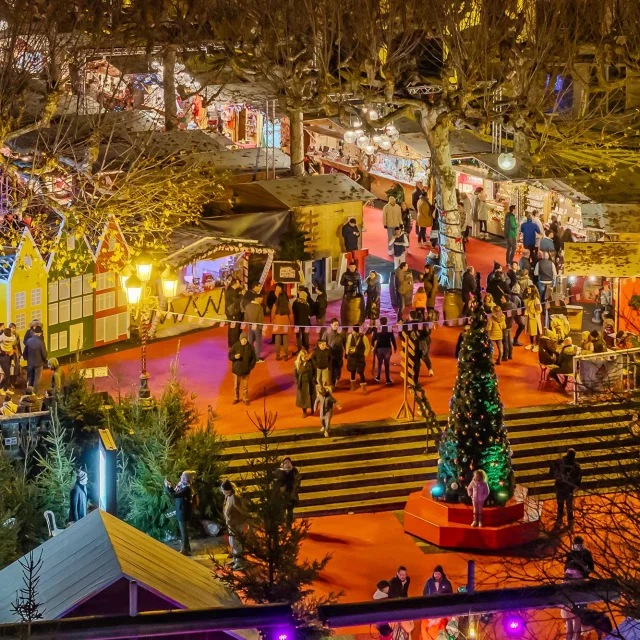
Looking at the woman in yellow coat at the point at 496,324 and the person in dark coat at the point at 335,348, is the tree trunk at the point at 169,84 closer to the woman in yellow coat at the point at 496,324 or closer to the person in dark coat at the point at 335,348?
the person in dark coat at the point at 335,348

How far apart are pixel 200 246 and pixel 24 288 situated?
4186 mm

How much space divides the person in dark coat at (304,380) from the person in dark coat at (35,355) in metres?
4.70

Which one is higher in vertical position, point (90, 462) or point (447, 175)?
point (447, 175)

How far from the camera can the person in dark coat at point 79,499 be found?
22375mm

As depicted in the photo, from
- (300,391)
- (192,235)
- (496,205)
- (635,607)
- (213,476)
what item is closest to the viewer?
(635,607)

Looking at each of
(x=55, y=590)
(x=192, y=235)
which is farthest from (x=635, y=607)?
(x=192, y=235)

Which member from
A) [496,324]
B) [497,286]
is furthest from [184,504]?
[497,286]

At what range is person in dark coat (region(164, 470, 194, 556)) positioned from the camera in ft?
74.6

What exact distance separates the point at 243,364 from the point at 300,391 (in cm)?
119

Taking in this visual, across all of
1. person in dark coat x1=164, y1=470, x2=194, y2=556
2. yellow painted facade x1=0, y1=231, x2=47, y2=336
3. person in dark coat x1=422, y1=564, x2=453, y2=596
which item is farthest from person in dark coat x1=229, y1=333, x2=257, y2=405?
→ person in dark coat x1=422, y1=564, x2=453, y2=596

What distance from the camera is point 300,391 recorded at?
90.4ft

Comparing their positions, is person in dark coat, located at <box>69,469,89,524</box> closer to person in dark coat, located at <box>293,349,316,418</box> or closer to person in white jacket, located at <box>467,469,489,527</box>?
person in dark coat, located at <box>293,349,316,418</box>

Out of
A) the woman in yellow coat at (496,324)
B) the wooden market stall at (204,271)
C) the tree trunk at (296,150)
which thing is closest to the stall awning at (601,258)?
the woman in yellow coat at (496,324)

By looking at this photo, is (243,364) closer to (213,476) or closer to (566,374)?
(213,476)
